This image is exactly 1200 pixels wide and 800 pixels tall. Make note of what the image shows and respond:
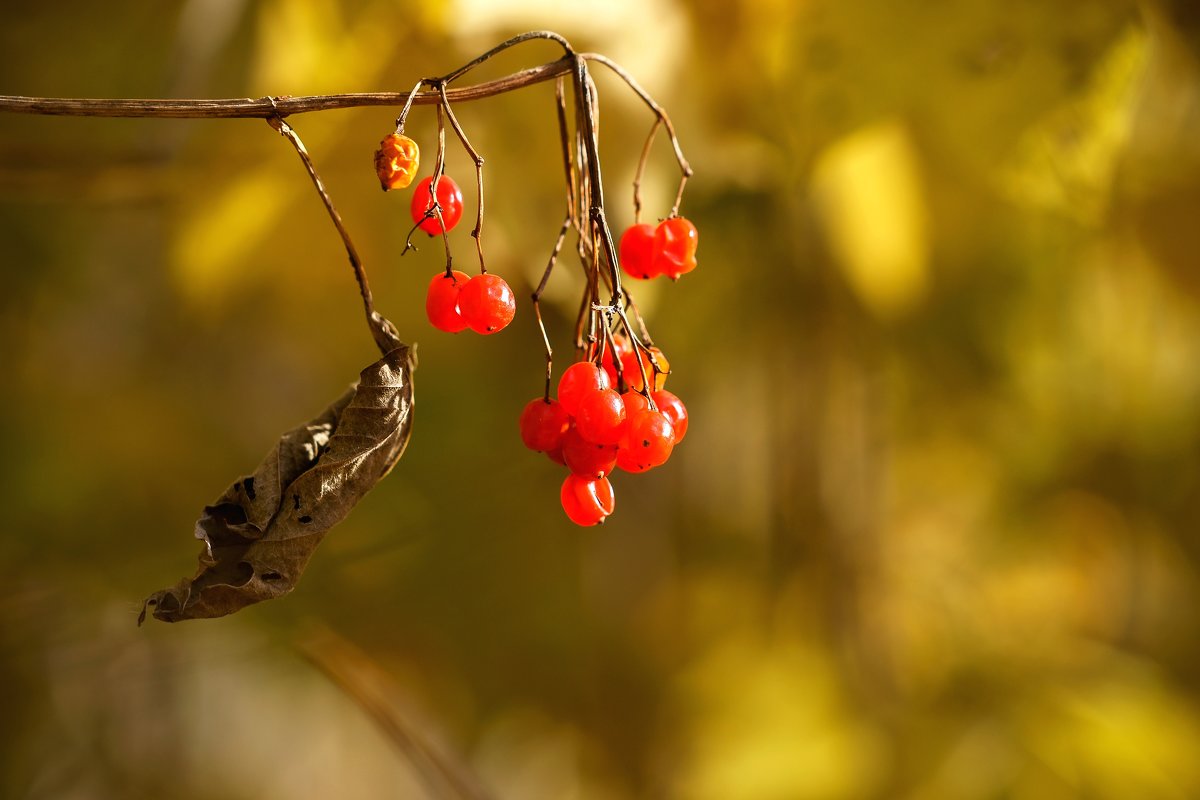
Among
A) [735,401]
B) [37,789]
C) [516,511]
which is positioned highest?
[735,401]

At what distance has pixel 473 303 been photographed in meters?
0.29

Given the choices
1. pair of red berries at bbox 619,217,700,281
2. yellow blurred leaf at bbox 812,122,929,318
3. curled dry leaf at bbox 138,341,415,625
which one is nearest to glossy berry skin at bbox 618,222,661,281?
pair of red berries at bbox 619,217,700,281

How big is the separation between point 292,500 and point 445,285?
89 millimetres

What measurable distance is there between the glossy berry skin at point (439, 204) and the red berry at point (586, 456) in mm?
88

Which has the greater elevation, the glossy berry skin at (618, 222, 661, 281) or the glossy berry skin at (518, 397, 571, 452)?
the glossy berry skin at (618, 222, 661, 281)

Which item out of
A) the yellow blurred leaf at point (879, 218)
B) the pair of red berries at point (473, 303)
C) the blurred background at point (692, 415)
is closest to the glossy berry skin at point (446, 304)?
the pair of red berries at point (473, 303)

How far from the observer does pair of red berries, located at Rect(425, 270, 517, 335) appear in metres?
0.29

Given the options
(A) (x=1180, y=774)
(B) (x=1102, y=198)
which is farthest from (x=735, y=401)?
(A) (x=1180, y=774)

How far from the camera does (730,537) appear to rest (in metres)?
0.85

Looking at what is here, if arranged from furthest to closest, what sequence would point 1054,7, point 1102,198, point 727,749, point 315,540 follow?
1. point 727,749
2. point 1102,198
3. point 1054,7
4. point 315,540

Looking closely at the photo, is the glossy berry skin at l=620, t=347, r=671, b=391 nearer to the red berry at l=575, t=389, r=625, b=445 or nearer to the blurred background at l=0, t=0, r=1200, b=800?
the red berry at l=575, t=389, r=625, b=445

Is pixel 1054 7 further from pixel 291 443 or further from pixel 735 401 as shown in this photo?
pixel 291 443

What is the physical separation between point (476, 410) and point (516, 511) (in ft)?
0.33

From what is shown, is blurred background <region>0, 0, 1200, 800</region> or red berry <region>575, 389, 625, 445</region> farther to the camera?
blurred background <region>0, 0, 1200, 800</region>
